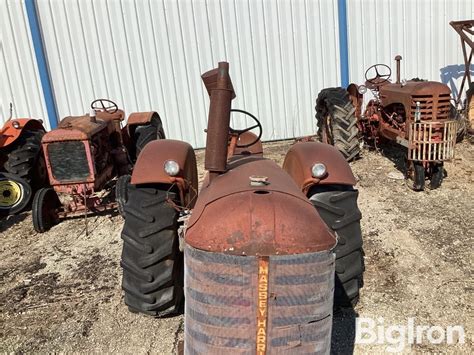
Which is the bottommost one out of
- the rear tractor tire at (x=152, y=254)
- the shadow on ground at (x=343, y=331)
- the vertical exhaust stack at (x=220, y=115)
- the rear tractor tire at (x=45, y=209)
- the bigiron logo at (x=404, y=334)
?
the bigiron logo at (x=404, y=334)

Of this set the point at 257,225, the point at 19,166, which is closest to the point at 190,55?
the point at 19,166

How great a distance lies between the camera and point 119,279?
12.2 ft

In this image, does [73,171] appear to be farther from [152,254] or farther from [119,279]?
[152,254]

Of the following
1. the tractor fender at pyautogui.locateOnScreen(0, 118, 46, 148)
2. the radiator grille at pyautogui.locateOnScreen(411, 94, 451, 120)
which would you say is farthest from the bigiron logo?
the tractor fender at pyautogui.locateOnScreen(0, 118, 46, 148)

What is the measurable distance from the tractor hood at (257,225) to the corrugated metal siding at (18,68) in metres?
7.67

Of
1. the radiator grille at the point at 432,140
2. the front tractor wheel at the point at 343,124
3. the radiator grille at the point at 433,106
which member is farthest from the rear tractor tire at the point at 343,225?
the front tractor wheel at the point at 343,124

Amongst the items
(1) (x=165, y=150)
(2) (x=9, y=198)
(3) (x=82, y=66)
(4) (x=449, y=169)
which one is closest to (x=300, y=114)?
(4) (x=449, y=169)

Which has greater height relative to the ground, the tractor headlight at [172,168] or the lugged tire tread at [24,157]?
the tractor headlight at [172,168]

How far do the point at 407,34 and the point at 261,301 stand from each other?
29.1 feet

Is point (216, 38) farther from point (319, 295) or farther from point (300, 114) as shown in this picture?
point (319, 295)

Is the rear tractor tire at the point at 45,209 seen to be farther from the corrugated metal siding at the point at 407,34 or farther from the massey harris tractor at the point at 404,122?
the corrugated metal siding at the point at 407,34

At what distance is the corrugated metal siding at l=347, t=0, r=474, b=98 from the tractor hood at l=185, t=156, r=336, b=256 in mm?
7969

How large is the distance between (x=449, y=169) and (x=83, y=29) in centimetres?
679

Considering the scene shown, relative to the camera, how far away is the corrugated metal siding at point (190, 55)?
328 inches
